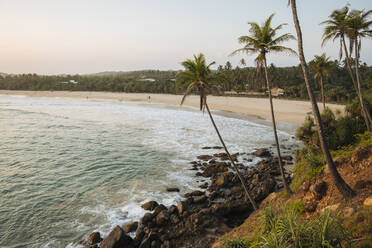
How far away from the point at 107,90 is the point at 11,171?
87095mm

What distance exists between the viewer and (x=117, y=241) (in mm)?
9250

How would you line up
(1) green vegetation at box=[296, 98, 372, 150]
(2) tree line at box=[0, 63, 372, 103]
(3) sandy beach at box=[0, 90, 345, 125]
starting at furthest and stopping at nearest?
(2) tree line at box=[0, 63, 372, 103] < (3) sandy beach at box=[0, 90, 345, 125] < (1) green vegetation at box=[296, 98, 372, 150]

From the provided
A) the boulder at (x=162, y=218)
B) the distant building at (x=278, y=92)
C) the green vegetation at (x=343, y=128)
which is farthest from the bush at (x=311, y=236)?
the distant building at (x=278, y=92)

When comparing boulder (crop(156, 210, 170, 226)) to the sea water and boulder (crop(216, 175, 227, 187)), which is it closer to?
the sea water

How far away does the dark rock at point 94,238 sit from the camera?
393 inches

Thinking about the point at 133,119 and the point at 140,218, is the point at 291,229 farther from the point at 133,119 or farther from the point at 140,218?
the point at 133,119

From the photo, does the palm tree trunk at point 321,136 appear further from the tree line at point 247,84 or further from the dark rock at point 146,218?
the tree line at point 247,84

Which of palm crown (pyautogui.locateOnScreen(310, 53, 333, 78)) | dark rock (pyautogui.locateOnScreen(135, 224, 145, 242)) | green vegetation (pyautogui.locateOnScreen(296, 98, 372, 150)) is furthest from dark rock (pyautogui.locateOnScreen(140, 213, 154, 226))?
palm crown (pyautogui.locateOnScreen(310, 53, 333, 78))

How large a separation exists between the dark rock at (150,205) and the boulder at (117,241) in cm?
299

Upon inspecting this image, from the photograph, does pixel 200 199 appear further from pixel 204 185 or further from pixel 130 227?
pixel 130 227

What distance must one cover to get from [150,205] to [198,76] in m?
8.40

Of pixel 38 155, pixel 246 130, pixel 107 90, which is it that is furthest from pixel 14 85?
pixel 246 130

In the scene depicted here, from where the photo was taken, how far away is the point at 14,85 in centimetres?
11619

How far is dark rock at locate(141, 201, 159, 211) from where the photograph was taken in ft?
41.6
